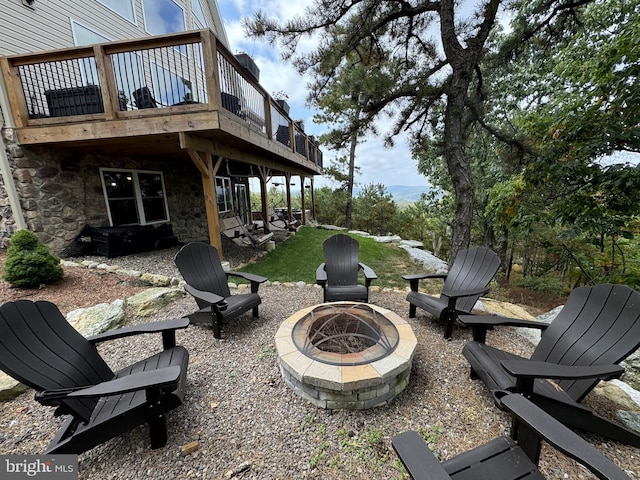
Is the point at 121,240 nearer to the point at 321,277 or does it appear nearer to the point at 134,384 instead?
the point at 321,277

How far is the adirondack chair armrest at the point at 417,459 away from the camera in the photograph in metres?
1.01

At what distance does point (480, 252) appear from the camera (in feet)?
10.4

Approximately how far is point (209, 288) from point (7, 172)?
4444 mm

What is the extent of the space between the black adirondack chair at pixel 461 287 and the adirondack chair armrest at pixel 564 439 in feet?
4.93

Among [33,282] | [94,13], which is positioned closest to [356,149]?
[94,13]

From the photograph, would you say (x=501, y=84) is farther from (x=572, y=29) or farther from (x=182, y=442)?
(x=182, y=442)

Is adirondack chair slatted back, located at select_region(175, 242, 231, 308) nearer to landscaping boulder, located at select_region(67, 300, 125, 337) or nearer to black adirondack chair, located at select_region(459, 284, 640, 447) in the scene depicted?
landscaping boulder, located at select_region(67, 300, 125, 337)

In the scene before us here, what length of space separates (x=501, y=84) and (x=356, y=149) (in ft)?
27.8

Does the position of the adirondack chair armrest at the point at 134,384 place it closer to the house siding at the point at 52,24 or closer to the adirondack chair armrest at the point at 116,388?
the adirondack chair armrest at the point at 116,388

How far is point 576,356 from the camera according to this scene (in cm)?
181

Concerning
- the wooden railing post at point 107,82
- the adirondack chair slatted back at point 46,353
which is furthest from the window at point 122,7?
the adirondack chair slatted back at point 46,353

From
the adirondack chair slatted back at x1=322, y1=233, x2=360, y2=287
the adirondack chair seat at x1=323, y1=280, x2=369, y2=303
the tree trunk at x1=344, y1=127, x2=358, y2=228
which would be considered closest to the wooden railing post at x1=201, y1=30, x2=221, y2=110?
the adirondack chair slatted back at x1=322, y1=233, x2=360, y2=287

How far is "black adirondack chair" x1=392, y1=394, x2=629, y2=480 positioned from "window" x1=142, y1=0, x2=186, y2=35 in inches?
433

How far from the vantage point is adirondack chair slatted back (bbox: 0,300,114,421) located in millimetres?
1408
